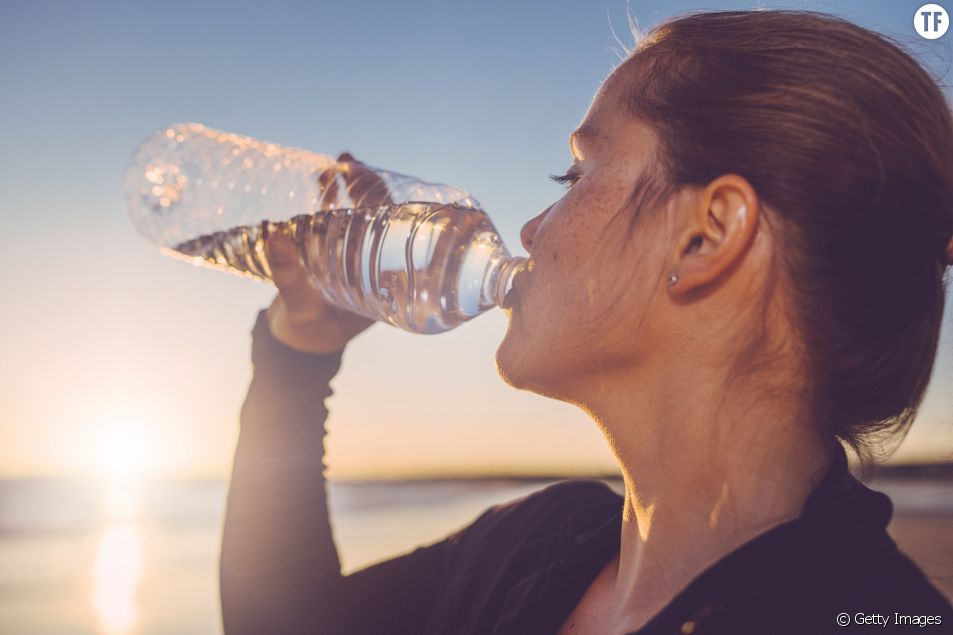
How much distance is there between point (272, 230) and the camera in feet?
4.48

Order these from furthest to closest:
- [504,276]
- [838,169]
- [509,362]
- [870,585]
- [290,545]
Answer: [290,545]
[504,276]
[509,362]
[838,169]
[870,585]

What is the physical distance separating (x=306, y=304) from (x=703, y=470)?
69 cm

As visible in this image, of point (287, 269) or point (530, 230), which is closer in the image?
point (530, 230)

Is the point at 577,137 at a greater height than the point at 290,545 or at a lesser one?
greater

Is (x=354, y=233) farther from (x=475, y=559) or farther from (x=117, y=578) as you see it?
(x=117, y=578)

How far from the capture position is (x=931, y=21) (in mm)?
1174

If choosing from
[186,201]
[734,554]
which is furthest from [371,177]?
[734,554]

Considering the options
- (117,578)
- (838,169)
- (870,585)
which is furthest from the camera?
(117,578)

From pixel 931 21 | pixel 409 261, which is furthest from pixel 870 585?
pixel 931 21

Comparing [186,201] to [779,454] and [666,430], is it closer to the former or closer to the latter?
[666,430]

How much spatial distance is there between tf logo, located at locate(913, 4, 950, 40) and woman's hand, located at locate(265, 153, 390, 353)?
0.80m

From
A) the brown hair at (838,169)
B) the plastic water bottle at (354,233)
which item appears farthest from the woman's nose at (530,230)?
the brown hair at (838,169)

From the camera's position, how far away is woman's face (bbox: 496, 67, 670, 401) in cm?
89

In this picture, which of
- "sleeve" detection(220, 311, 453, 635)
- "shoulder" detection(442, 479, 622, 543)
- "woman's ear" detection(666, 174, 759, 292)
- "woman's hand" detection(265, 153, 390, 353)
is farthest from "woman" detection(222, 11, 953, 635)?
"woman's hand" detection(265, 153, 390, 353)
